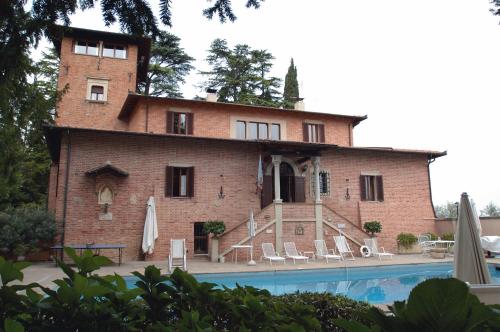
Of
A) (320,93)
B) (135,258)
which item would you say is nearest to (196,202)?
(135,258)

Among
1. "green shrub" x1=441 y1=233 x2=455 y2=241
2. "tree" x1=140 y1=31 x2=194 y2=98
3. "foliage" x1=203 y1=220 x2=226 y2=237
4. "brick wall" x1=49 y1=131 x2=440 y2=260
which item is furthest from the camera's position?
"tree" x1=140 y1=31 x2=194 y2=98

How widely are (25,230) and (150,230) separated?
4.39 m

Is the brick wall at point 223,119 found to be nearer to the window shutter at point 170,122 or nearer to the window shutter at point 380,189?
the window shutter at point 170,122

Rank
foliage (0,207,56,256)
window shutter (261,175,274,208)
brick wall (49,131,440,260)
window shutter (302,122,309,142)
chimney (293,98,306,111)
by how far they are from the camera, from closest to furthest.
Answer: foliage (0,207,56,256) → brick wall (49,131,440,260) → window shutter (261,175,274,208) → window shutter (302,122,309,142) → chimney (293,98,306,111)

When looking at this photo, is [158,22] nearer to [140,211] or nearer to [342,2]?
[342,2]

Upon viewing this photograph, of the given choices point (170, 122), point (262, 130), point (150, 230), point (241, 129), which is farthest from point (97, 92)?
point (150, 230)

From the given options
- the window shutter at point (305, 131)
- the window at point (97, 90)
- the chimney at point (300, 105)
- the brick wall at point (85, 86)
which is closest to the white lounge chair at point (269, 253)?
the window shutter at point (305, 131)

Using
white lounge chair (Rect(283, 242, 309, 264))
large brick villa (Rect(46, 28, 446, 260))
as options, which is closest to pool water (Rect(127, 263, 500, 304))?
white lounge chair (Rect(283, 242, 309, 264))

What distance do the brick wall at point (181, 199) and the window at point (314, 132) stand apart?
9.45 feet

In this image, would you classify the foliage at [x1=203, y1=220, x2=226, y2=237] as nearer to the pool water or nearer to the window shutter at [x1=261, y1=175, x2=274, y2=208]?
the window shutter at [x1=261, y1=175, x2=274, y2=208]

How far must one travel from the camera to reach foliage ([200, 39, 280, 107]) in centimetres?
3356

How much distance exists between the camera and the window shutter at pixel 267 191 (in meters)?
17.9

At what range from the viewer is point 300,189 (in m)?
18.9

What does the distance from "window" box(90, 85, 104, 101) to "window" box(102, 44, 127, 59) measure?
2.01 meters
